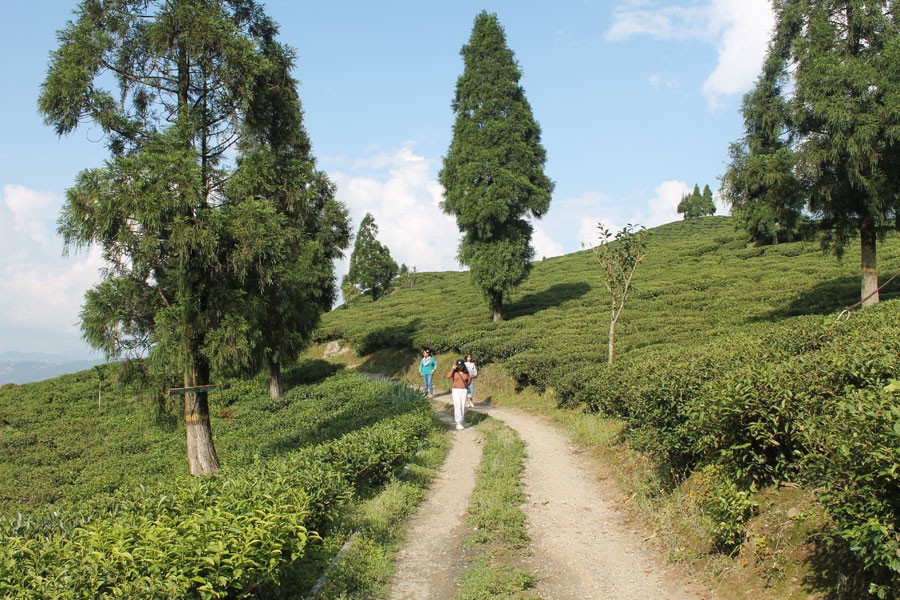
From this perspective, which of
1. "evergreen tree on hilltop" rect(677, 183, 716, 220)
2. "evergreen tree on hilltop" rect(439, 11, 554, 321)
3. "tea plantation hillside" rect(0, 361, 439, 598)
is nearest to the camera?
"tea plantation hillside" rect(0, 361, 439, 598)

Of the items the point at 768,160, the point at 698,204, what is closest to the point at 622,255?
the point at 768,160

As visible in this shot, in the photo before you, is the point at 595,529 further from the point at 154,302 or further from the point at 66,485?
the point at 66,485

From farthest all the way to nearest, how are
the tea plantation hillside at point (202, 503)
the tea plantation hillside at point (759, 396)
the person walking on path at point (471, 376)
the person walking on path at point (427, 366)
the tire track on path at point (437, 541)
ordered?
the person walking on path at point (427, 366)
the person walking on path at point (471, 376)
the tire track on path at point (437, 541)
the tea plantation hillside at point (202, 503)
the tea plantation hillside at point (759, 396)

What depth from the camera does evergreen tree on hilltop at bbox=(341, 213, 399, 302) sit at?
58.2 meters

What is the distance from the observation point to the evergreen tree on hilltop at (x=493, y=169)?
28.2 metres

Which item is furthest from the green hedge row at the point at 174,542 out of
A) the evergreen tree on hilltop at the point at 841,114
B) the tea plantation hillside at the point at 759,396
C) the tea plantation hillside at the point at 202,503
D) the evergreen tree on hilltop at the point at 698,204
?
the evergreen tree on hilltop at the point at 698,204

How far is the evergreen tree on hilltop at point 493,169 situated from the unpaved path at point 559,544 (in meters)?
17.8

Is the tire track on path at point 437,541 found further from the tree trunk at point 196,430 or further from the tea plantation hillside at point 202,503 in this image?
the tree trunk at point 196,430

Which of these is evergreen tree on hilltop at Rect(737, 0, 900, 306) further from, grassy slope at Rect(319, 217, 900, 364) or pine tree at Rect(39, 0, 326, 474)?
pine tree at Rect(39, 0, 326, 474)

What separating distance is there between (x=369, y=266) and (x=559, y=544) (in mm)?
52204

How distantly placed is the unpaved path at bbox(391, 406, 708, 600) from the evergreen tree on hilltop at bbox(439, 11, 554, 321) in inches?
703

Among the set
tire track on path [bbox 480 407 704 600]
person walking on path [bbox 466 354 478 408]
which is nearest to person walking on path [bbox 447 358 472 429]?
person walking on path [bbox 466 354 478 408]

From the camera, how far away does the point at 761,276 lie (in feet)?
95.3

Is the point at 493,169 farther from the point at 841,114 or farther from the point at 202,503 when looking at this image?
the point at 202,503
